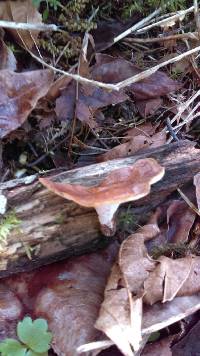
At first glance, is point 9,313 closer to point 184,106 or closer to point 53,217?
point 53,217

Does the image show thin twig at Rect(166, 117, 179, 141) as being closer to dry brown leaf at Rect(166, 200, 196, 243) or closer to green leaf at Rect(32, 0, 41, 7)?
dry brown leaf at Rect(166, 200, 196, 243)

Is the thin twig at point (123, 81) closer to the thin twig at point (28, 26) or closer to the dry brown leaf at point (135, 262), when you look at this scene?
the thin twig at point (28, 26)


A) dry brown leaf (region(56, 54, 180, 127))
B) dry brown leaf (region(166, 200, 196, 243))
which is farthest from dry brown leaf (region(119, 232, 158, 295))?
dry brown leaf (region(56, 54, 180, 127))

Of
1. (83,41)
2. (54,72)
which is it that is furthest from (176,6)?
(54,72)

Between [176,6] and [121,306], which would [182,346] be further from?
[176,6]

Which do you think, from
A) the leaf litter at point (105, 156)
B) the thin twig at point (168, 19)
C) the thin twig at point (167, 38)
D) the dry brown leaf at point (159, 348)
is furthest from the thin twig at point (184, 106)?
the dry brown leaf at point (159, 348)

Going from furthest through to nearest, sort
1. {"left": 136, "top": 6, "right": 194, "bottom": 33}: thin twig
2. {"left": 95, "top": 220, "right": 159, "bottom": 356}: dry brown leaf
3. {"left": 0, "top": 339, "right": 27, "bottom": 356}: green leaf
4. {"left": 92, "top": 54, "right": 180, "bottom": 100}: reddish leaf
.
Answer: {"left": 136, "top": 6, "right": 194, "bottom": 33}: thin twig < {"left": 92, "top": 54, "right": 180, "bottom": 100}: reddish leaf < {"left": 0, "top": 339, "right": 27, "bottom": 356}: green leaf < {"left": 95, "top": 220, "right": 159, "bottom": 356}: dry brown leaf
